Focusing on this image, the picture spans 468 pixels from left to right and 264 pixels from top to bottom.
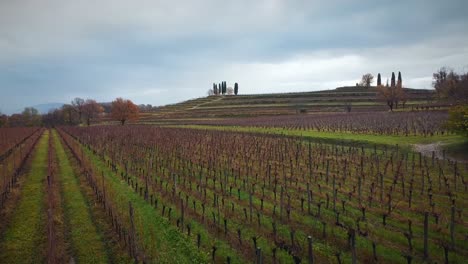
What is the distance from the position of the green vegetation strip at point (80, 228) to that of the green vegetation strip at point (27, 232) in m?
0.89

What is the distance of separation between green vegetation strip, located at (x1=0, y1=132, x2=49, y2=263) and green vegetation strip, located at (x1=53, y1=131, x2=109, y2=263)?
89 cm

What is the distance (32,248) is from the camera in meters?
10.1

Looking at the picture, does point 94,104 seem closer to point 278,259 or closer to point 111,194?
point 111,194

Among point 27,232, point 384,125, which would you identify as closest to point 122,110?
point 384,125

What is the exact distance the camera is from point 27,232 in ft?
36.7

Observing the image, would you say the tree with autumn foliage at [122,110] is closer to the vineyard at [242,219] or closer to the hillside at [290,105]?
the hillside at [290,105]

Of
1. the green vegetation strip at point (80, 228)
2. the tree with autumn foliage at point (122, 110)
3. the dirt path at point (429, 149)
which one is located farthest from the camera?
the tree with autumn foliage at point (122, 110)

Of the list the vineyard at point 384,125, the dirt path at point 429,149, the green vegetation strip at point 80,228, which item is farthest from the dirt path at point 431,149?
the green vegetation strip at point 80,228

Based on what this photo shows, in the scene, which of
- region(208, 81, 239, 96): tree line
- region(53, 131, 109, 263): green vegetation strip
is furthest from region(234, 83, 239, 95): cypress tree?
region(53, 131, 109, 263): green vegetation strip

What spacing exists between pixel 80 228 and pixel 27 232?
1793 mm

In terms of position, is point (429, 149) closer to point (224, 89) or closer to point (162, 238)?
point (162, 238)

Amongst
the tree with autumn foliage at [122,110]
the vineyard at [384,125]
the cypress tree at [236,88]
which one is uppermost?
the cypress tree at [236,88]

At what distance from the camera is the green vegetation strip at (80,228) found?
9531mm

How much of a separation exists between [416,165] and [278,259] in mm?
13824
